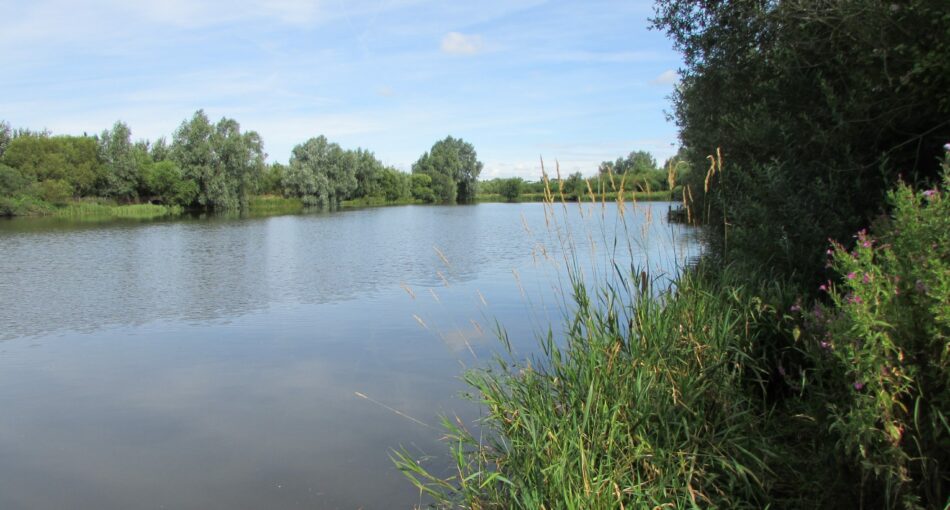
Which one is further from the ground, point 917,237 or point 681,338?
point 917,237

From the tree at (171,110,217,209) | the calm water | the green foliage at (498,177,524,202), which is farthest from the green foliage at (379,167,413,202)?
the calm water

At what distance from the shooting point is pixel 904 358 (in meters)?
2.32

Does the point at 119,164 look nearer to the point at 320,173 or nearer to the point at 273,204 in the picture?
the point at 273,204

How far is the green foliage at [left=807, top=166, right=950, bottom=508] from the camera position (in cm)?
221

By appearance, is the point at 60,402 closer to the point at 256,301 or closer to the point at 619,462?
the point at 256,301

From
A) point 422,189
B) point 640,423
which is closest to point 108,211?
point 422,189

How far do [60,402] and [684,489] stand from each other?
22.4ft

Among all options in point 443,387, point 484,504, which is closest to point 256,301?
point 443,387

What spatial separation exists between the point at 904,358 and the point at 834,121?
322 centimetres

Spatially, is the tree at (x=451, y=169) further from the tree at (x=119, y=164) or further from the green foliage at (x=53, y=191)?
the green foliage at (x=53, y=191)

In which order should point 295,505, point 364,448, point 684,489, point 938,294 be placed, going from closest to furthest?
point 938,294 < point 684,489 < point 295,505 < point 364,448

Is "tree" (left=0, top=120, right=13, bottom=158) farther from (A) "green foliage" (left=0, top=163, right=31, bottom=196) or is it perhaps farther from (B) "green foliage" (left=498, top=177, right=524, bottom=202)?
(B) "green foliage" (left=498, top=177, right=524, bottom=202)

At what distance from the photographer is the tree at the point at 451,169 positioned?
87688 millimetres

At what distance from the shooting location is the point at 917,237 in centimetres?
235
